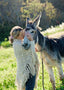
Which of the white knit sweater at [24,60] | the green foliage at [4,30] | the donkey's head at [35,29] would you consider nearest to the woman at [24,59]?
the white knit sweater at [24,60]

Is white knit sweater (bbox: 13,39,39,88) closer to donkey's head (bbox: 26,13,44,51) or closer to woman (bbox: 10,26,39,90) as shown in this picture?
woman (bbox: 10,26,39,90)

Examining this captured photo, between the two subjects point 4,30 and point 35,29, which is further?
point 4,30

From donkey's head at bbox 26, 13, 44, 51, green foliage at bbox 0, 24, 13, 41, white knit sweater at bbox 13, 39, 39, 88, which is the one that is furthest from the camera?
green foliage at bbox 0, 24, 13, 41

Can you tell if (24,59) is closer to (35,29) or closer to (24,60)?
(24,60)

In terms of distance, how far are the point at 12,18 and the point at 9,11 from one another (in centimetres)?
163

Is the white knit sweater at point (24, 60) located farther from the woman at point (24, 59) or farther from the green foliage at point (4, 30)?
the green foliage at point (4, 30)

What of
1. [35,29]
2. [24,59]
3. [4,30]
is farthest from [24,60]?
[4,30]

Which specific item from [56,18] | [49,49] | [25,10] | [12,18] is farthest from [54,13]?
[49,49]

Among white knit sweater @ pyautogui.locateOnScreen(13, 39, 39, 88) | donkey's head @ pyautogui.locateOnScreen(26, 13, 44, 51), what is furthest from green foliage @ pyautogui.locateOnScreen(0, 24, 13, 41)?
white knit sweater @ pyautogui.locateOnScreen(13, 39, 39, 88)

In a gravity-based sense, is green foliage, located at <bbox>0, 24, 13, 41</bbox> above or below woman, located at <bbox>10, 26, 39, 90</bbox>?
below

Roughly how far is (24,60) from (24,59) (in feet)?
0.07

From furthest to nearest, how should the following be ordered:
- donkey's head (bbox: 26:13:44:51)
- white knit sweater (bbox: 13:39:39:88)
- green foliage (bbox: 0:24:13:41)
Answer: green foliage (bbox: 0:24:13:41) → donkey's head (bbox: 26:13:44:51) → white knit sweater (bbox: 13:39:39:88)

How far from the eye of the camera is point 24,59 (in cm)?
357

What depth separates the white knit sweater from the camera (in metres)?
3.51
